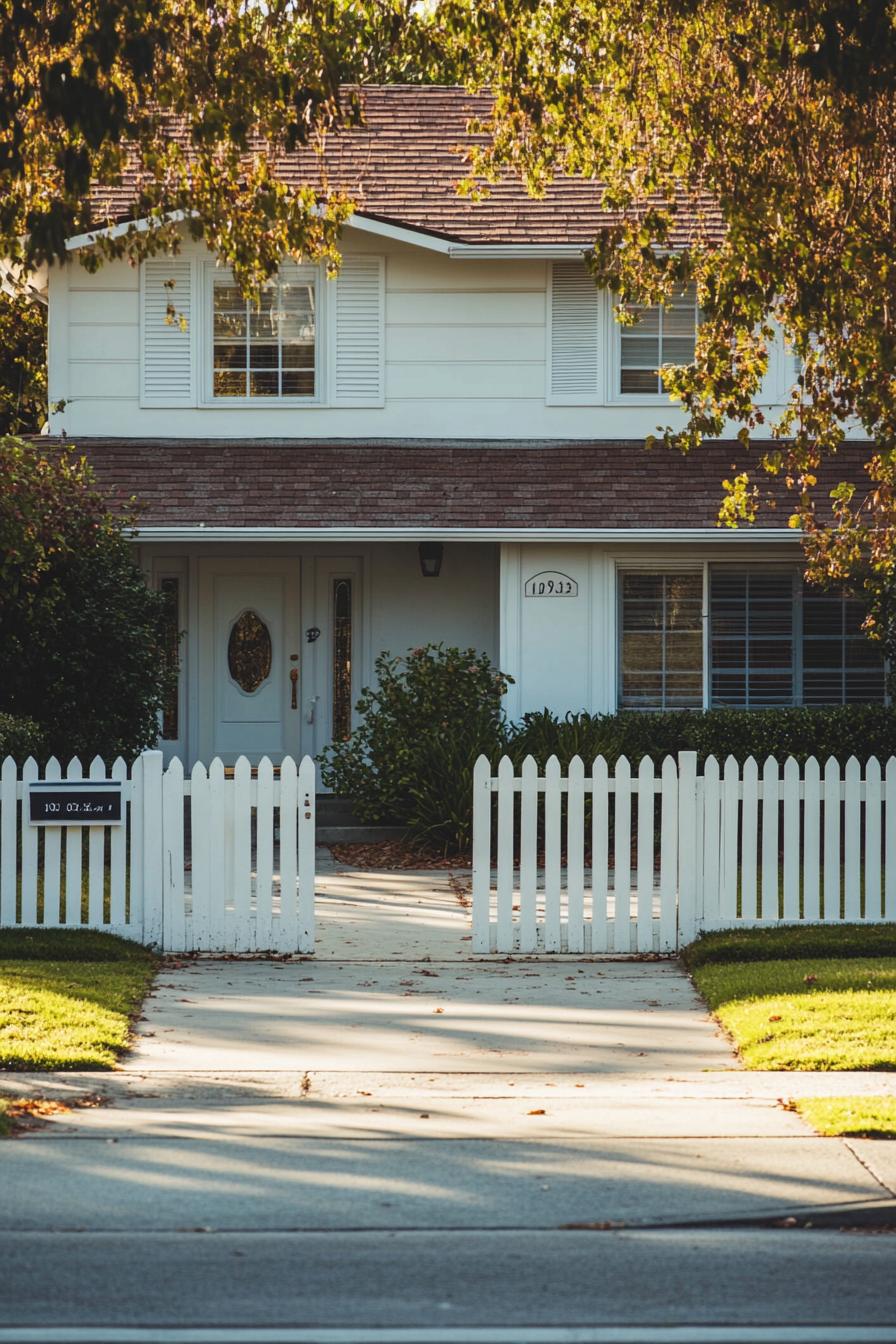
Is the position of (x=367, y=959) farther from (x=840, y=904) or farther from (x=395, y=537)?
(x=395, y=537)

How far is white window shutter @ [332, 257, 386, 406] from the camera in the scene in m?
18.4

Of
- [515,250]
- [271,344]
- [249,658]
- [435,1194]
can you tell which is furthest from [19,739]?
[435,1194]

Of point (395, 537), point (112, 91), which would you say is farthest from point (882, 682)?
point (112, 91)

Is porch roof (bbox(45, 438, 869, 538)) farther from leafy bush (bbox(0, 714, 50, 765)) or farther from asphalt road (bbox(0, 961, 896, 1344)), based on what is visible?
asphalt road (bbox(0, 961, 896, 1344))

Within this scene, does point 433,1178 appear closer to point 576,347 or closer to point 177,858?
point 177,858

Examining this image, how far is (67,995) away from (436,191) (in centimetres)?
1270

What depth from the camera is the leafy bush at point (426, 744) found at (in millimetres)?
16052

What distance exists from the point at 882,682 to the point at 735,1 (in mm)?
10091

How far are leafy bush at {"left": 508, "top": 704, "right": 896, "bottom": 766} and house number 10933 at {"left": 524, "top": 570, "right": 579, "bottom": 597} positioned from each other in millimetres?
1559

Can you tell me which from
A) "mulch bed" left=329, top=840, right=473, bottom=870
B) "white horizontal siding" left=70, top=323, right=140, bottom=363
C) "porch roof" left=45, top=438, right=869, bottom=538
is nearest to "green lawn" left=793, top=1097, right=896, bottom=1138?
"mulch bed" left=329, top=840, right=473, bottom=870

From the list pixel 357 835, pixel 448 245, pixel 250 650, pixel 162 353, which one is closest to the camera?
pixel 357 835

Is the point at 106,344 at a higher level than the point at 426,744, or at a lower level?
higher

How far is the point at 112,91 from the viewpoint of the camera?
8023 mm

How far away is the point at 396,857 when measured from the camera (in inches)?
622
